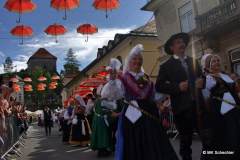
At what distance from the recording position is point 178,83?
3.27 m

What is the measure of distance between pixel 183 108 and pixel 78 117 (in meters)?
7.12

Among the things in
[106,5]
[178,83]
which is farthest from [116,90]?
[106,5]

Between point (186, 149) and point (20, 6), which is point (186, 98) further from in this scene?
point (20, 6)

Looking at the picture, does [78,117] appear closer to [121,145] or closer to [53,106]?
[121,145]

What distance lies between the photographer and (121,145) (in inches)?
128

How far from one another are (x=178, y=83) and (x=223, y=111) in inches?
42.4

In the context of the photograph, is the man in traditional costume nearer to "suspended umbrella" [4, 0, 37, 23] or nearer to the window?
"suspended umbrella" [4, 0, 37, 23]

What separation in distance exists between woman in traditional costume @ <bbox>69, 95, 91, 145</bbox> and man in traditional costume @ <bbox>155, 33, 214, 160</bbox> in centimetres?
632

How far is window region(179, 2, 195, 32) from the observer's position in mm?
13734

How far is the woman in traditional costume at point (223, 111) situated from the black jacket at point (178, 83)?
0.62m

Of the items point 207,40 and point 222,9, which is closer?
point 222,9

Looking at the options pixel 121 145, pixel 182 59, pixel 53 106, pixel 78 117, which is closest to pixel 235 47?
pixel 78 117

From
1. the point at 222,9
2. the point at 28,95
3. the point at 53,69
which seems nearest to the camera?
the point at 222,9

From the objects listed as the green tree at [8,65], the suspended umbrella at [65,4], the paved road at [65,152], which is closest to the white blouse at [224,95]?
the paved road at [65,152]
